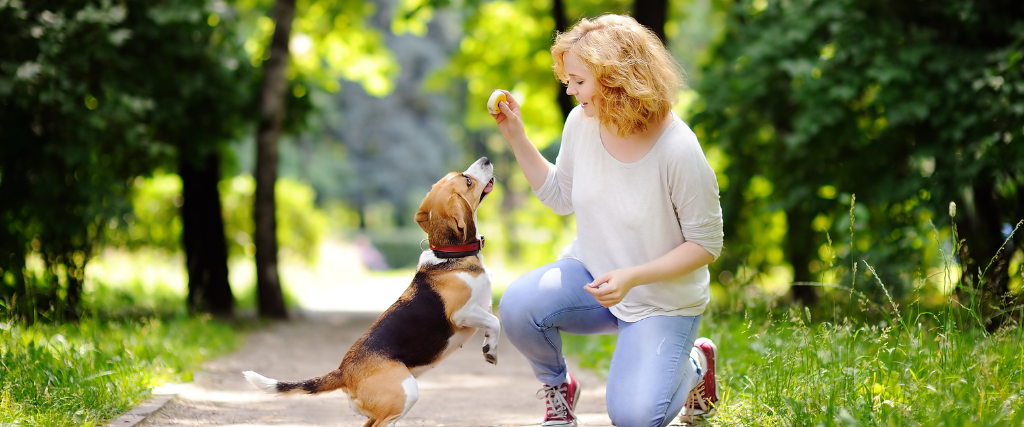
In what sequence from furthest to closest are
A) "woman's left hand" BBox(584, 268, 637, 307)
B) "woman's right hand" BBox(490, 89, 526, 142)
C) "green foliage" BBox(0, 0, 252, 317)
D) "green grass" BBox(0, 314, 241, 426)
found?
"green foliage" BBox(0, 0, 252, 317) → "woman's right hand" BBox(490, 89, 526, 142) → "green grass" BBox(0, 314, 241, 426) → "woman's left hand" BBox(584, 268, 637, 307)

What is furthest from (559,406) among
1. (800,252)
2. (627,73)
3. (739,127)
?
(800,252)

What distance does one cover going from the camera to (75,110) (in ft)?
22.3

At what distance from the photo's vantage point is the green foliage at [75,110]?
670 cm

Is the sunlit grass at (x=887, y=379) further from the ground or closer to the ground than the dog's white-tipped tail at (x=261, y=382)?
closer to the ground

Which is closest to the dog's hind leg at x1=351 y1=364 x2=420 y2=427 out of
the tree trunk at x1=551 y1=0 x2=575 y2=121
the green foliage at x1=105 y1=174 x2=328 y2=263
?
the tree trunk at x1=551 y1=0 x2=575 y2=121

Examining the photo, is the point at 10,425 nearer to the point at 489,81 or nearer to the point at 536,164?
the point at 536,164

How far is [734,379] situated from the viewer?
14.2 ft

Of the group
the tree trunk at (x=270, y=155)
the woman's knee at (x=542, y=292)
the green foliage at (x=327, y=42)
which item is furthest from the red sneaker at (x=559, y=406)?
the green foliage at (x=327, y=42)

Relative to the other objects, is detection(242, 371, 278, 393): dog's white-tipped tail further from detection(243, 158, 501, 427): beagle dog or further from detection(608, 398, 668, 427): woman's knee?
detection(608, 398, 668, 427): woman's knee

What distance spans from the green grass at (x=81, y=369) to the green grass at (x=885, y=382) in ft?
9.57

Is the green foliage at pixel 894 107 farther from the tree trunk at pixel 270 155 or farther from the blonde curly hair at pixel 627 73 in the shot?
the tree trunk at pixel 270 155

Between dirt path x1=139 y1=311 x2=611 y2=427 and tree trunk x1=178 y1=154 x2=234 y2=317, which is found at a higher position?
tree trunk x1=178 y1=154 x2=234 y2=317

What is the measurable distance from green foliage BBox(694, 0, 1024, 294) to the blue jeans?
9.40 feet

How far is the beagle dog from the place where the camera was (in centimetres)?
345
